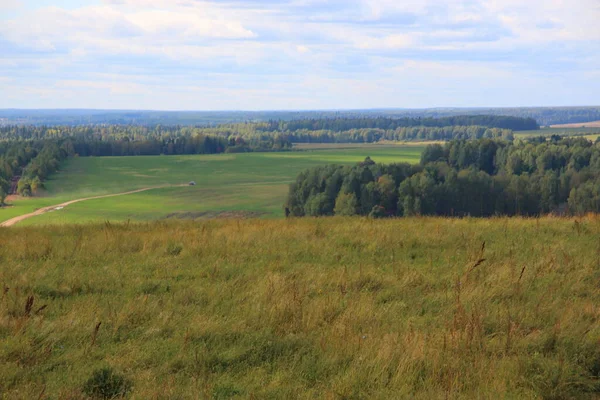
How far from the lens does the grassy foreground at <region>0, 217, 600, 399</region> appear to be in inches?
204

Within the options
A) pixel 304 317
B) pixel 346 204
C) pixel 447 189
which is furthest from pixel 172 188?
pixel 304 317

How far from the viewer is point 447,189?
62.6m

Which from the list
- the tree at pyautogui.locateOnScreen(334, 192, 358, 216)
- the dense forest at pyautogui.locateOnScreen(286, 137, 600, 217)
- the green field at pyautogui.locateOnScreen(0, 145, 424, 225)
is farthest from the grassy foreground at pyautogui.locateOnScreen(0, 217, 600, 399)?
the tree at pyautogui.locateOnScreen(334, 192, 358, 216)

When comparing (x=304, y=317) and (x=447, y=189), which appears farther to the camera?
(x=447, y=189)

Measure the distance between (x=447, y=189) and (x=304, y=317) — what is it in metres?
58.2

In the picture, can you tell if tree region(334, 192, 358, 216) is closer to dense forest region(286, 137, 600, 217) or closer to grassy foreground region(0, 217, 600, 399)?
dense forest region(286, 137, 600, 217)

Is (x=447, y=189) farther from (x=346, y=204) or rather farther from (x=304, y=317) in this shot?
(x=304, y=317)

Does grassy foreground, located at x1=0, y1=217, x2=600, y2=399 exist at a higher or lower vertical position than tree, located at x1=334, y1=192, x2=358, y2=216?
higher

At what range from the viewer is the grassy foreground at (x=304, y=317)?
518cm

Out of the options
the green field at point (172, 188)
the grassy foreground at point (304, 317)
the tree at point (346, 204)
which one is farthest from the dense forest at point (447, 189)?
the grassy foreground at point (304, 317)

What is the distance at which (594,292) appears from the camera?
25.2ft

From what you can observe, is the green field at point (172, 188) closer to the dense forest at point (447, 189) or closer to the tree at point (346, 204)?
the dense forest at point (447, 189)

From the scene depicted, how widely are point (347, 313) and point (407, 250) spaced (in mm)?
3950

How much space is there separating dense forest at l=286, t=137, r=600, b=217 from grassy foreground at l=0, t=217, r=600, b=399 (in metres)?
43.3
